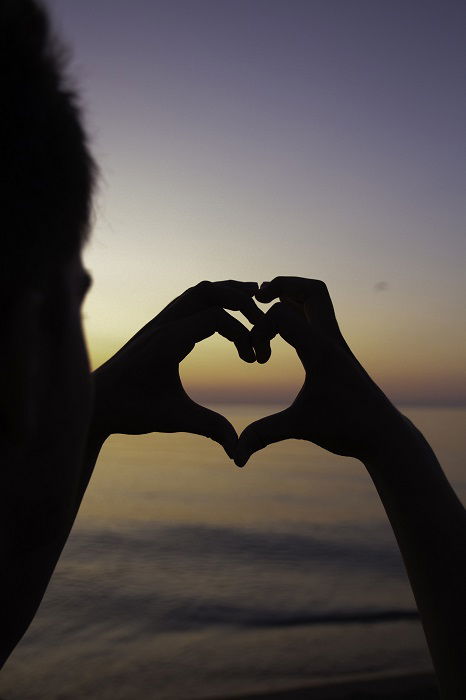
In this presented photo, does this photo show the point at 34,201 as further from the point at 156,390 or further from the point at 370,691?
the point at 370,691

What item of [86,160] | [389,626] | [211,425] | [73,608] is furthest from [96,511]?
[86,160]

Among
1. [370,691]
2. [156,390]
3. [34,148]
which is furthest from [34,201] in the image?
[370,691]

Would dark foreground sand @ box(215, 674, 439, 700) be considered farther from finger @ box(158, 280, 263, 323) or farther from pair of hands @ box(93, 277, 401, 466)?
finger @ box(158, 280, 263, 323)

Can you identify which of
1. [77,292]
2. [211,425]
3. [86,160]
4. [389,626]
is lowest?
[389,626]

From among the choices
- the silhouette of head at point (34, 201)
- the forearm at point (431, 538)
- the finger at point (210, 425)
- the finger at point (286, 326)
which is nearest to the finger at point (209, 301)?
the finger at point (286, 326)

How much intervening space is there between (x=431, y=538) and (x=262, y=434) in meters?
0.42

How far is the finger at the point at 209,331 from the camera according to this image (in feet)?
4.48

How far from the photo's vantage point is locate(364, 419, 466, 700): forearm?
42.9 inches

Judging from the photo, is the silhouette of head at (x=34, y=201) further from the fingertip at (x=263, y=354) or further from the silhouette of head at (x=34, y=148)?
the fingertip at (x=263, y=354)

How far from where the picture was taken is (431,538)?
117 centimetres

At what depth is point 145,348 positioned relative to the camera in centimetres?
136

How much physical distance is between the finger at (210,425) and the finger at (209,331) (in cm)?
13

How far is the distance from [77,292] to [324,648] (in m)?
5.72

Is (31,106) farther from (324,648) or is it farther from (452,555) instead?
(324,648)
